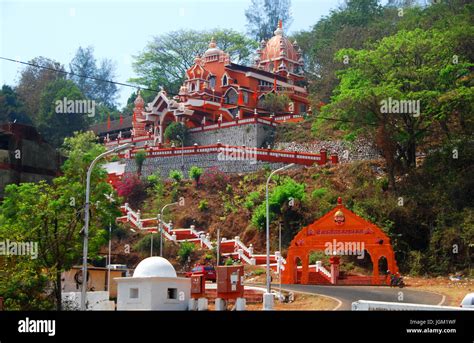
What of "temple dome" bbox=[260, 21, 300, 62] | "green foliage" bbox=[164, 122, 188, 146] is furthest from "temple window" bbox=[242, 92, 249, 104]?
"temple dome" bbox=[260, 21, 300, 62]

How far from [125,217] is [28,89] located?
41.0 metres

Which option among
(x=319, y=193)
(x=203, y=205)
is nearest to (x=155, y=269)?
(x=319, y=193)

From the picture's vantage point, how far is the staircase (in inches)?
1736

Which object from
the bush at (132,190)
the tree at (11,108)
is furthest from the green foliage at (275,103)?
the tree at (11,108)

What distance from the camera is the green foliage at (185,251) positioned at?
1850 inches

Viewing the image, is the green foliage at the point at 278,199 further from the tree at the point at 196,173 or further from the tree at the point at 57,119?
the tree at the point at 57,119

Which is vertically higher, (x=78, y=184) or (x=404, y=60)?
(x=404, y=60)

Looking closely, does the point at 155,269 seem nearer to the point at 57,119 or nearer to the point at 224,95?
the point at 224,95

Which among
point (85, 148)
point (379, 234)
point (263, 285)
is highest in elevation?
point (85, 148)

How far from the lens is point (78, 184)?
112 ft

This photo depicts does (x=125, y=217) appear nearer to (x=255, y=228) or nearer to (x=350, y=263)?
(x=255, y=228)

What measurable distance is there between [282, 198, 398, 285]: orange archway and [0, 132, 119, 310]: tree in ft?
31.5

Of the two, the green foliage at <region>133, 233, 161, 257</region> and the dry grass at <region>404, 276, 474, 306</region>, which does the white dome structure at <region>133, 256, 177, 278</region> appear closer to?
the dry grass at <region>404, 276, 474, 306</region>
